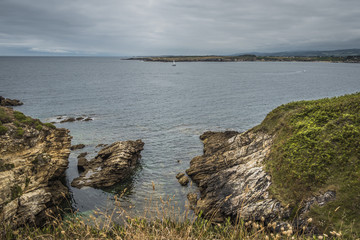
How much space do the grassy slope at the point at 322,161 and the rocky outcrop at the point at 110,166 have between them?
15.5 meters

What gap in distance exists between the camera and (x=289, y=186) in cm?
1509

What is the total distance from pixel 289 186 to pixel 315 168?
2.09 meters

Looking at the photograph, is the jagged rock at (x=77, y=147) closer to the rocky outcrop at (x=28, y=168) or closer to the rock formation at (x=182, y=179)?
the rocky outcrop at (x=28, y=168)

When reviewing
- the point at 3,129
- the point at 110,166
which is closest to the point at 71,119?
the point at 110,166

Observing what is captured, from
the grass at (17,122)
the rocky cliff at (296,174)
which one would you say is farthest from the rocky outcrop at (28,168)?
the rocky cliff at (296,174)

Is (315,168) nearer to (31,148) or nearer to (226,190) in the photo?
(226,190)

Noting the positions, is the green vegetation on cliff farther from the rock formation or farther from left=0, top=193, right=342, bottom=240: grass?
the rock formation

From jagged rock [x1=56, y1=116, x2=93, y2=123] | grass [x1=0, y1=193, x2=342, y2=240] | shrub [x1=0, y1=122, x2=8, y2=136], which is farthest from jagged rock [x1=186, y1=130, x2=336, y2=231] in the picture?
jagged rock [x1=56, y1=116, x2=93, y2=123]

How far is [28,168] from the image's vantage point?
1841 centimetres

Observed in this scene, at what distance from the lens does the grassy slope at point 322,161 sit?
41.2 feet

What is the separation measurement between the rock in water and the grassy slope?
3.19 ft

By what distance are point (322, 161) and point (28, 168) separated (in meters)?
22.2

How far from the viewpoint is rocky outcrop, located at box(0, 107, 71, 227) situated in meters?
15.9

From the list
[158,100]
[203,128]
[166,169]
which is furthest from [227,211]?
[158,100]
